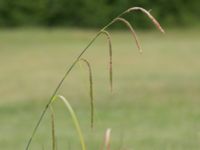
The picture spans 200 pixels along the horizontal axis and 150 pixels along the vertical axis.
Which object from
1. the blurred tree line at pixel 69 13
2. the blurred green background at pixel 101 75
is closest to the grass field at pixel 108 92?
the blurred green background at pixel 101 75

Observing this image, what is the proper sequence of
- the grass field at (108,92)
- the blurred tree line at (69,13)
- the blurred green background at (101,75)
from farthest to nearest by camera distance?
the blurred tree line at (69,13) < the blurred green background at (101,75) < the grass field at (108,92)

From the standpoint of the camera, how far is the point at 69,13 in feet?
67.7

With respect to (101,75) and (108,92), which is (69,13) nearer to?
(101,75)

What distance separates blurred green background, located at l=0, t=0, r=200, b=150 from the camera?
23.5 feet

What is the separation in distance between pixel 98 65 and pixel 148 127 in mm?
5494

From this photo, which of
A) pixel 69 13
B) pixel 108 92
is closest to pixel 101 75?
pixel 108 92

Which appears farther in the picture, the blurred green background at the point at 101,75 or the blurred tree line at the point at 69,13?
the blurred tree line at the point at 69,13

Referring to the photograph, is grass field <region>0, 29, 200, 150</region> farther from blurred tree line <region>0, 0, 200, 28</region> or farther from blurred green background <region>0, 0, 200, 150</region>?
blurred tree line <region>0, 0, 200, 28</region>

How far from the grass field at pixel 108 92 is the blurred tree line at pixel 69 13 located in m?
1.95

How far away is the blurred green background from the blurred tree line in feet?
0.09


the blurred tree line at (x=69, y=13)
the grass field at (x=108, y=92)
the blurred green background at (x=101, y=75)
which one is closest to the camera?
the grass field at (x=108, y=92)

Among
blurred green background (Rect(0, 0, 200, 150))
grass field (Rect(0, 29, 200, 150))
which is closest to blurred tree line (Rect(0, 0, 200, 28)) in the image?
blurred green background (Rect(0, 0, 200, 150))

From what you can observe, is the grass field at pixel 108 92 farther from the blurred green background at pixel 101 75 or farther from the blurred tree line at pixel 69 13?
the blurred tree line at pixel 69 13

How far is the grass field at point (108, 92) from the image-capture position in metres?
6.92
